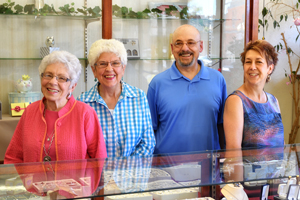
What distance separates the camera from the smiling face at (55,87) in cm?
164

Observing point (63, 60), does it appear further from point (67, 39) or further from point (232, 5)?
point (232, 5)

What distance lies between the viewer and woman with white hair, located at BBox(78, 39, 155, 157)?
1.89m

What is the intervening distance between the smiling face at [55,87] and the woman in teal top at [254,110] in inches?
35.8

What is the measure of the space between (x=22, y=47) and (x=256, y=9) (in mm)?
2169

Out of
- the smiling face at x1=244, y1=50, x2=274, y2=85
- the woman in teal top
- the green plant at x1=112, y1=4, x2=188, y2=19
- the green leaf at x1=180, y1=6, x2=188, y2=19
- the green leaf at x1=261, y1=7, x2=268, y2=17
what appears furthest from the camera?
the green leaf at x1=261, y1=7, x2=268, y2=17

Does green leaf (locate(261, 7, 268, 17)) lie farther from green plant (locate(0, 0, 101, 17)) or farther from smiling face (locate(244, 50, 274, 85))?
smiling face (locate(244, 50, 274, 85))

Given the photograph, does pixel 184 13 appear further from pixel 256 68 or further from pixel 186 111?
pixel 256 68

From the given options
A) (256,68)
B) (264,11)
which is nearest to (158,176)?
(256,68)

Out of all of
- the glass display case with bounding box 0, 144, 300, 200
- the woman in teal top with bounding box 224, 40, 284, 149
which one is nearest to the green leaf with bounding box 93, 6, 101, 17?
the woman in teal top with bounding box 224, 40, 284, 149

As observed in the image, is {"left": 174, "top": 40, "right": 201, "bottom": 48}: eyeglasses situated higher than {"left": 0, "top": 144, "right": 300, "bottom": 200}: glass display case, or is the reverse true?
{"left": 174, "top": 40, "right": 201, "bottom": 48}: eyeglasses

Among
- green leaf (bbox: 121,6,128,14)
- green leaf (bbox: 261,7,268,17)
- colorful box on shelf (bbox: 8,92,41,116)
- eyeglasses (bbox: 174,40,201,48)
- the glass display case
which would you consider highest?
green leaf (bbox: 261,7,268,17)

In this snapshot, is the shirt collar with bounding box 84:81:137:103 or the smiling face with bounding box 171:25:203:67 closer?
the shirt collar with bounding box 84:81:137:103

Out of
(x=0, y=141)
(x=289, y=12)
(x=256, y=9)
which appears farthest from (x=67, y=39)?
(x=289, y=12)

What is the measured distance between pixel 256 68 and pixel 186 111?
55 cm
